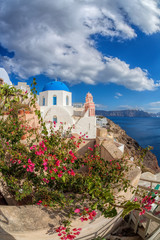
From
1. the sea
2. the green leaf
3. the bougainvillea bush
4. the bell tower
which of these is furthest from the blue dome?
the green leaf

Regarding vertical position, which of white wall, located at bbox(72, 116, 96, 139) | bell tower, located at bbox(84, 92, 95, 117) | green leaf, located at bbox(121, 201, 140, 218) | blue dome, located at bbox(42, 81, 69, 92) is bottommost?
green leaf, located at bbox(121, 201, 140, 218)

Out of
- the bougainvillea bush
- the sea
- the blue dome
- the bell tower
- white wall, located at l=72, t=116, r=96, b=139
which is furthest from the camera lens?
the sea

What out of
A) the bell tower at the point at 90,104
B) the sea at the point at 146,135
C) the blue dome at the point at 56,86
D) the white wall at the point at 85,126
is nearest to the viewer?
the white wall at the point at 85,126

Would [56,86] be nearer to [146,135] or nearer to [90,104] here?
[90,104]

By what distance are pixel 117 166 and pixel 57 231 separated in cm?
125

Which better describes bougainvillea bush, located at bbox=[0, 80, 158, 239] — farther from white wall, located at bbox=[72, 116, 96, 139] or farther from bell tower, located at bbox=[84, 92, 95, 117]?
bell tower, located at bbox=[84, 92, 95, 117]

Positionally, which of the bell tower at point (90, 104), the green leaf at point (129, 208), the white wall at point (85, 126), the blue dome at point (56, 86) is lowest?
the green leaf at point (129, 208)

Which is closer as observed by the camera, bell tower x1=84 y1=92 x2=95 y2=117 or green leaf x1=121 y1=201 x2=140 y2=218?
green leaf x1=121 y1=201 x2=140 y2=218

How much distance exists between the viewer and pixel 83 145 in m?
4.73

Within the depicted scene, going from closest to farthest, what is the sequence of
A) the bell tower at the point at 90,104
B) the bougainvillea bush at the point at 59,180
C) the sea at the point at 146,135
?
1. the bougainvillea bush at the point at 59,180
2. the bell tower at the point at 90,104
3. the sea at the point at 146,135

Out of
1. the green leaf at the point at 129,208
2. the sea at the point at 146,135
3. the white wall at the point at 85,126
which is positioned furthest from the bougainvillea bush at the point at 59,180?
the sea at the point at 146,135

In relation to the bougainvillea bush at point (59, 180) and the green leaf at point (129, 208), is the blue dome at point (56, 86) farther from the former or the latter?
the green leaf at point (129, 208)

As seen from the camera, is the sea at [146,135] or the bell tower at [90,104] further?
the sea at [146,135]

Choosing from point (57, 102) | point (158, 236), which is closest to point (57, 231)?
point (158, 236)
